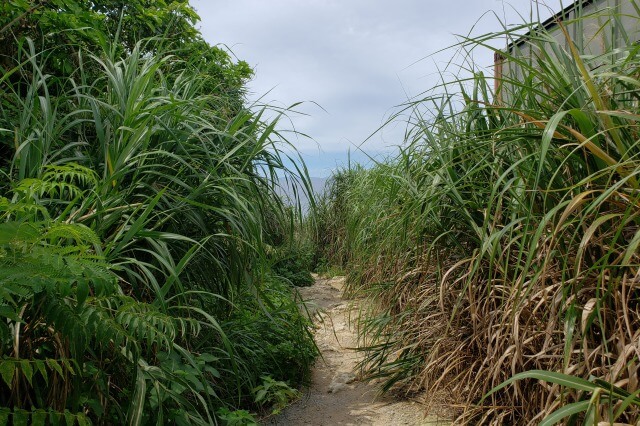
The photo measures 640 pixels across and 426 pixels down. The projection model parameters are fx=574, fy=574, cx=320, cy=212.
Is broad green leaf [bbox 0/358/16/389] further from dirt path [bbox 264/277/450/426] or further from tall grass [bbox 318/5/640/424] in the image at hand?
dirt path [bbox 264/277/450/426]

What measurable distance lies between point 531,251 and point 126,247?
1464 millimetres

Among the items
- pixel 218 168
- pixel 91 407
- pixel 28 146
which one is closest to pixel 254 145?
pixel 218 168

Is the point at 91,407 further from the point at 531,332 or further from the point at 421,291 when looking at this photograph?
the point at 421,291

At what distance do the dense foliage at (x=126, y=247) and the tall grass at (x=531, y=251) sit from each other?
712mm

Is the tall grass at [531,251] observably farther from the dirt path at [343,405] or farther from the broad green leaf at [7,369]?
the broad green leaf at [7,369]

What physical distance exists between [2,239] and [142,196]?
1037 mm

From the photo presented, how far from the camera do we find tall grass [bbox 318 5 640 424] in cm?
166

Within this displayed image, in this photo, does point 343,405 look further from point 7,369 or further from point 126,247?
point 7,369

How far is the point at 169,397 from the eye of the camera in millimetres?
2092

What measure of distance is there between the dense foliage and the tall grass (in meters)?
0.71

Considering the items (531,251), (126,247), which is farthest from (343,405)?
(531,251)

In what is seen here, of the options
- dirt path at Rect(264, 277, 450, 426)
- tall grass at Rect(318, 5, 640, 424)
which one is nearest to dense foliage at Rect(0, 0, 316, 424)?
dirt path at Rect(264, 277, 450, 426)

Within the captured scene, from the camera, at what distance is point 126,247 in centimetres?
221

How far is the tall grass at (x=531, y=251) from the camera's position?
65.2 inches
